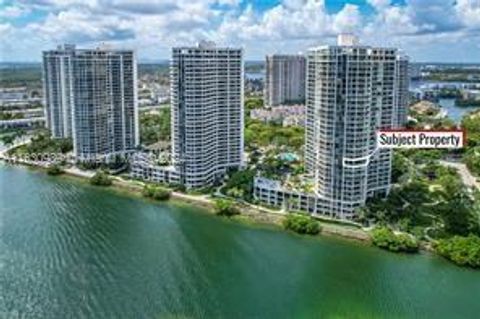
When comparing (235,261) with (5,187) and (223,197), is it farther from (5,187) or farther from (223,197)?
(5,187)

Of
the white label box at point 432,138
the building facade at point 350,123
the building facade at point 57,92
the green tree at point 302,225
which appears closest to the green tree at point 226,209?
the green tree at point 302,225

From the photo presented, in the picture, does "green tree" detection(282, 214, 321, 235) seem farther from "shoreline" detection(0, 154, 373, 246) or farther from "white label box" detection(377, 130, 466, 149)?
"white label box" detection(377, 130, 466, 149)

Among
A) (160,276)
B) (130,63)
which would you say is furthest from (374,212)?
(130,63)

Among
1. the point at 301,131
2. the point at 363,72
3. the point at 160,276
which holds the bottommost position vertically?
the point at 160,276

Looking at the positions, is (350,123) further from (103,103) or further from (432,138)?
(103,103)

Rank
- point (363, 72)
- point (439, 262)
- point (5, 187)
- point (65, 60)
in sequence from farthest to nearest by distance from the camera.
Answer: point (65, 60) < point (5, 187) < point (363, 72) < point (439, 262)

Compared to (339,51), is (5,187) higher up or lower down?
lower down

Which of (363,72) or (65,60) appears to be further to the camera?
(65,60)

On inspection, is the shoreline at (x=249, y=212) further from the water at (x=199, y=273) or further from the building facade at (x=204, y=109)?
the building facade at (x=204, y=109)
